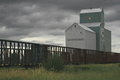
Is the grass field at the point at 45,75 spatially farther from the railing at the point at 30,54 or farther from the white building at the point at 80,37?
the white building at the point at 80,37

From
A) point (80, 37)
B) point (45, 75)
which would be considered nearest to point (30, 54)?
point (45, 75)

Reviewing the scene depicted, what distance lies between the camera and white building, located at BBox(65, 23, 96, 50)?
2736 inches

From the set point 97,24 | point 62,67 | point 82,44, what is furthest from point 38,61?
point 97,24

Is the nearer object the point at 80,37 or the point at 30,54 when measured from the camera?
the point at 30,54

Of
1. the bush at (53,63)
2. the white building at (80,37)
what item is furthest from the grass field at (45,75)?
the white building at (80,37)

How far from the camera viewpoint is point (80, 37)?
232ft

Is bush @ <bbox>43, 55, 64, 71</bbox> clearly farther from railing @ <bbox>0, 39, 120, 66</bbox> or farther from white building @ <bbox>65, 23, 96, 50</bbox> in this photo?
white building @ <bbox>65, 23, 96, 50</bbox>

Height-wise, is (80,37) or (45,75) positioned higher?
(80,37)

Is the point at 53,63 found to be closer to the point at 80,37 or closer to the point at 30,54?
the point at 30,54

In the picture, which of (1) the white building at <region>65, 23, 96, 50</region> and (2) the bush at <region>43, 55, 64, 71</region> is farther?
(1) the white building at <region>65, 23, 96, 50</region>

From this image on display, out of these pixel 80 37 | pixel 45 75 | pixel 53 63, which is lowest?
pixel 45 75

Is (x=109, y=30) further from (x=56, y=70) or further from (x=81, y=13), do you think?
(x=56, y=70)

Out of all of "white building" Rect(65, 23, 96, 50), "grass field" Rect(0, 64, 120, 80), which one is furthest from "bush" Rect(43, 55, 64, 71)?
"white building" Rect(65, 23, 96, 50)

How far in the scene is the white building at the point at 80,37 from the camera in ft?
228
